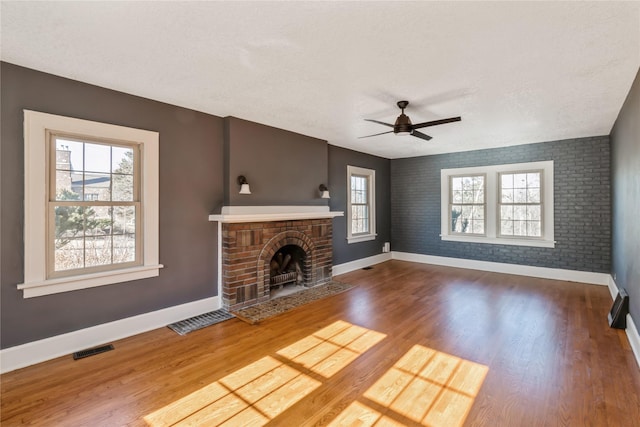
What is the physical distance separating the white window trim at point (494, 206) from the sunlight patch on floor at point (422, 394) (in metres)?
4.19

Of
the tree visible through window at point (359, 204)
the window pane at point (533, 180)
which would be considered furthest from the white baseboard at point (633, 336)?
the tree visible through window at point (359, 204)

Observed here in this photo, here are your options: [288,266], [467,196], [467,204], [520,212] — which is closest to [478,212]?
[467,204]

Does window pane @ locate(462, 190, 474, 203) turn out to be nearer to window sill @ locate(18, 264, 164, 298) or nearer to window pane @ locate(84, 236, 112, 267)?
window sill @ locate(18, 264, 164, 298)

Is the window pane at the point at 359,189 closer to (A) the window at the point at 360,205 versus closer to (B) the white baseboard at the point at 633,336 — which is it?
(A) the window at the point at 360,205

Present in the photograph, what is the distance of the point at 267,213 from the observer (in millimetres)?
4434

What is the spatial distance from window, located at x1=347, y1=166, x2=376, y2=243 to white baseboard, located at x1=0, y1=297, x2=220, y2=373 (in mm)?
3464

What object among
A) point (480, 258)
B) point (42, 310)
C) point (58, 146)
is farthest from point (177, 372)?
point (480, 258)

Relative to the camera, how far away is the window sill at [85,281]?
265 centimetres

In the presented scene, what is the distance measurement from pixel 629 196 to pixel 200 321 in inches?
196

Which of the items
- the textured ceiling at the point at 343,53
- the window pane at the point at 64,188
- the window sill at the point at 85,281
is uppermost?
the textured ceiling at the point at 343,53

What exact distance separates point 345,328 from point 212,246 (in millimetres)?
1977

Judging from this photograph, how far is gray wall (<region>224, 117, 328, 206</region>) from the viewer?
404 cm

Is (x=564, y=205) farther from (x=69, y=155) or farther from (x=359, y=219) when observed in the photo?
(x=69, y=155)

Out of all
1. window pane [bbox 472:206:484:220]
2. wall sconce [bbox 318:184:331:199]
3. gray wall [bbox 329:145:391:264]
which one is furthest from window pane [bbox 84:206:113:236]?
window pane [bbox 472:206:484:220]
